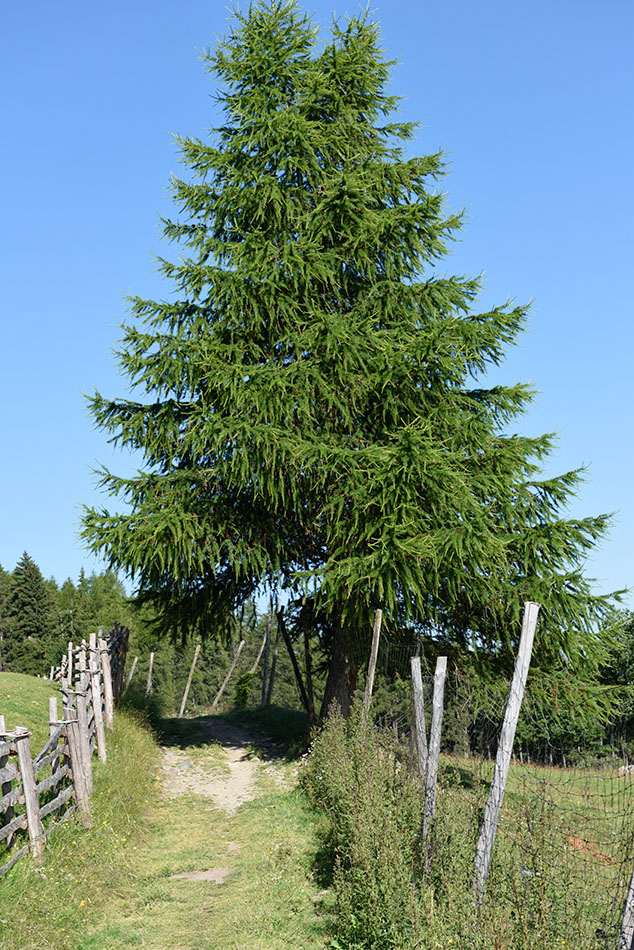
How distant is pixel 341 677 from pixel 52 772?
6561mm

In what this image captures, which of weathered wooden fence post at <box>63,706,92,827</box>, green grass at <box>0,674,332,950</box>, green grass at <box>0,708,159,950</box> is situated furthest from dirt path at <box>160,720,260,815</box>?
weathered wooden fence post at <box>63,706,92,827</box>

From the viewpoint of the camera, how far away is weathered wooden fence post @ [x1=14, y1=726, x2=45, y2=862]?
830 cm

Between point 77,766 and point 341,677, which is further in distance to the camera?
point 341,677

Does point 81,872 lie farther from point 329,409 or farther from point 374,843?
point 329,409

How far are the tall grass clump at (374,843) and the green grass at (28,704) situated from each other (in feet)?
18.2

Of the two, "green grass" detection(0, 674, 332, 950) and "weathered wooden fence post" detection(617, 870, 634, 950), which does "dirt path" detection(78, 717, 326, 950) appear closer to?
"green grass" detection(0, 674, 332, 950)

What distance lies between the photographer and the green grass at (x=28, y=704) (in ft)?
46.6

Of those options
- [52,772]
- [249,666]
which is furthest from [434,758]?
[249,666]

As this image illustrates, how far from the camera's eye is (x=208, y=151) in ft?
55.1

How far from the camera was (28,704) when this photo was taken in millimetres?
16781

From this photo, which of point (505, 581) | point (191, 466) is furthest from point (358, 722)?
point (191, 466)

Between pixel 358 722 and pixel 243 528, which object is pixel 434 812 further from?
pixel 243 528

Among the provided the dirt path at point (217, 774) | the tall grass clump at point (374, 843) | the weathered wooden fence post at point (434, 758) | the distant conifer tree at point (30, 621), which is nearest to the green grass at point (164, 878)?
the dirt path at point (217, 774)

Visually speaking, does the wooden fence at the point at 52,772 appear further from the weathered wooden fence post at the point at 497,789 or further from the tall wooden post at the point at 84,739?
the weathered wooden fence post at the point at 497,789
